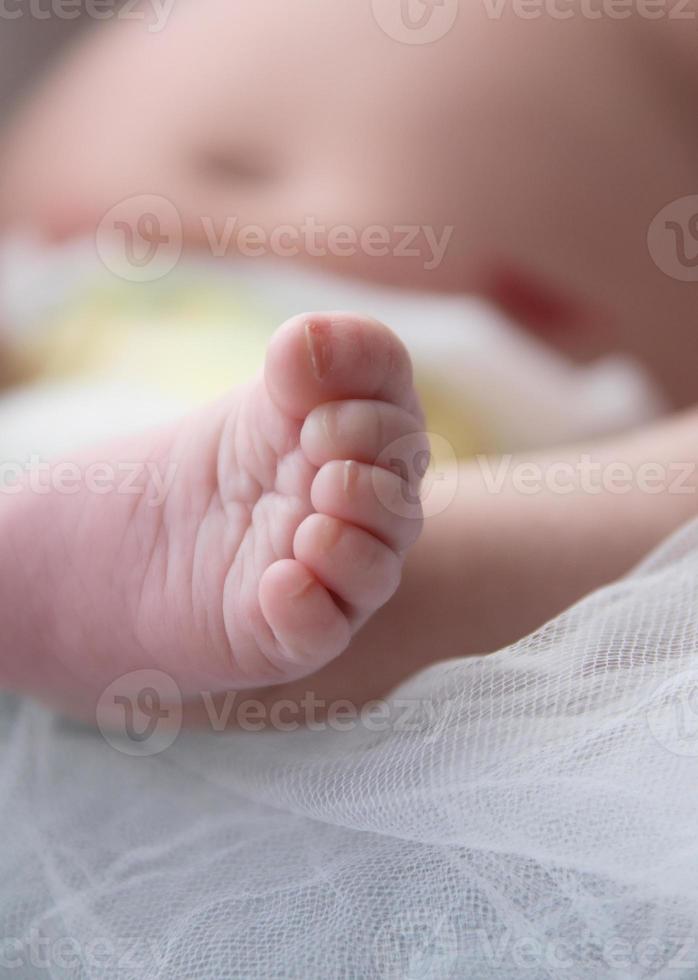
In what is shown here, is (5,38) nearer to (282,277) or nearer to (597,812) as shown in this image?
(282,277)

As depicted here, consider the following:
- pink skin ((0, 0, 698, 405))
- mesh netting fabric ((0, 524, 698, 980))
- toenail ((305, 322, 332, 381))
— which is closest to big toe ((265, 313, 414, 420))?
toenail ((305, 322, 332, 381))

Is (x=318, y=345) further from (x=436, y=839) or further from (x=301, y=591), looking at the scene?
(x=436, y=839)

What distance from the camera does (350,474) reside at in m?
0.47

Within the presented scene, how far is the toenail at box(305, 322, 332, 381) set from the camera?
0.47 meters

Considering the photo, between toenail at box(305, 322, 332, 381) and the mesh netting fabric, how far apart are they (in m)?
0.18

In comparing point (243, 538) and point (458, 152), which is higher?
point (458, 152)

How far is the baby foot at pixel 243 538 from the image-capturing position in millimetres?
469

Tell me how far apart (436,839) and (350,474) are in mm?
185

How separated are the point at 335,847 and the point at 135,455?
23 cm

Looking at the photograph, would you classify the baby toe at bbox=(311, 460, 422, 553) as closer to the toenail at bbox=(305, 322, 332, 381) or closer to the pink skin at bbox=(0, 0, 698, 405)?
the toenail at bbox=(305, 322, 332, 381)

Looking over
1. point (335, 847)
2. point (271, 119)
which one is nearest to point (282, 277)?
point (271, 119)

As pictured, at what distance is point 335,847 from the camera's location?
54 centimetres

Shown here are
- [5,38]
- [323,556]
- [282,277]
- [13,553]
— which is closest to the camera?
[323,556]

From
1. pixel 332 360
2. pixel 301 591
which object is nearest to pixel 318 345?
pixel 332 360
